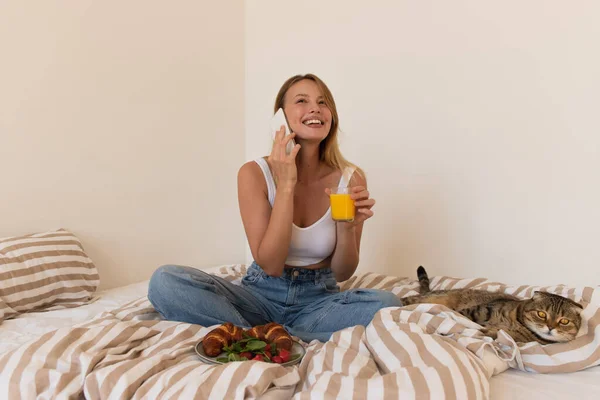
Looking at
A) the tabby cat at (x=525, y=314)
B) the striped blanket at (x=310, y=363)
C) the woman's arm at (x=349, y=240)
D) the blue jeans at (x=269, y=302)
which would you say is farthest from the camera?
the woman's arm at (x=349, y=240)

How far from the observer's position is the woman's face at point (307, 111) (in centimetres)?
153

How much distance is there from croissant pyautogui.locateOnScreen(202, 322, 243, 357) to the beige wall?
1.03 meters

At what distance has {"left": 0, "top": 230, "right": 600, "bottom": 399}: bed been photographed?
907 millimetres

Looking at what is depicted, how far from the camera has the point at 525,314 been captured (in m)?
1.25

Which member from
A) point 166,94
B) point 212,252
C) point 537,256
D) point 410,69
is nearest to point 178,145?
point 166,94

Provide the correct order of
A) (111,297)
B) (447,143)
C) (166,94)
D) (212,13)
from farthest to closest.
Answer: (212,13), (166,94), (447,143), (111,297)

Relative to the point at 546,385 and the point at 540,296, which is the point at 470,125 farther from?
the point at 546,385

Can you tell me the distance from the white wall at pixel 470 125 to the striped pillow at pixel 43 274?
3.98 ft

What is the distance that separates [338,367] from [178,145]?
1565 mm

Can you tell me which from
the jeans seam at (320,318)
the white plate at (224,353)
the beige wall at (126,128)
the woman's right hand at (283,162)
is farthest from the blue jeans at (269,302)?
the beige wall at (126,128)

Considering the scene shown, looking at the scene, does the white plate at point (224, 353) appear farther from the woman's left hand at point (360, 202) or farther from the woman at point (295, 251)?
the woman's left hand at point (360, 202)

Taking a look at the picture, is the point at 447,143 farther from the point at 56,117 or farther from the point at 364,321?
the point at 56,117

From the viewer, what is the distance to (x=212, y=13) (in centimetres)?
247

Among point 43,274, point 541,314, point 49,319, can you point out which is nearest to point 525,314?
point 541,314
